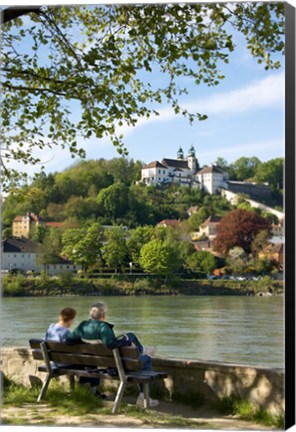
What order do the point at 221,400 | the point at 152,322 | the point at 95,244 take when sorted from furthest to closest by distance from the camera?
the point at 152,322, the point at 95,244, the point at 221,400

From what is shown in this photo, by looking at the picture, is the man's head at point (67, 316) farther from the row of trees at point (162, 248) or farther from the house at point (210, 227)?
the house at point (210, 227)

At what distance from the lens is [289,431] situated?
4.55 m

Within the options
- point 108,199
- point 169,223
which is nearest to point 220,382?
point 169,223

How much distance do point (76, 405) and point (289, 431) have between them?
1310 mm

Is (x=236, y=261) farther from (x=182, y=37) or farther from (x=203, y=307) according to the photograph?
(x=182, y=37)

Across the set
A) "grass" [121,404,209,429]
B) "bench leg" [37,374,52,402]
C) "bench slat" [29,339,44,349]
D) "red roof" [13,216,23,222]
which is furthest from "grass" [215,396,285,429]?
"red roof" [13,216,23,222]

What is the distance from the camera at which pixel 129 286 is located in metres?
13.9

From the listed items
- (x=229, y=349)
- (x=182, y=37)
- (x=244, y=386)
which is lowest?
(x=229, y=349)

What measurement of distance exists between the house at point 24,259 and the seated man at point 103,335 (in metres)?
8.91

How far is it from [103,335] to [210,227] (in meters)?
9.22

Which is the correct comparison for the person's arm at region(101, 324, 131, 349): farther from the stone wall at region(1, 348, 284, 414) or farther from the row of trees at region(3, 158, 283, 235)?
the row of trees at region(3, 158, 283, 235)

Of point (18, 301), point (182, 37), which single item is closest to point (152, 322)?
point (18, 301)

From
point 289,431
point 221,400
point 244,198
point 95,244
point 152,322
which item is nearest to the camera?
point 289,431

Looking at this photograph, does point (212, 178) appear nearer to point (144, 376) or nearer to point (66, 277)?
point (66, 277)
